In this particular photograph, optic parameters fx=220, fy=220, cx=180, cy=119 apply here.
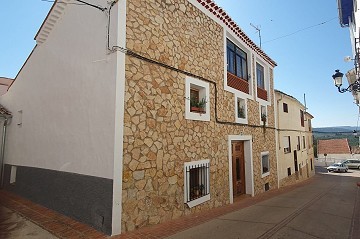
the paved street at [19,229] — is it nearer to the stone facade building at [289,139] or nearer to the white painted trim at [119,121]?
the white painted trim at [119,121]

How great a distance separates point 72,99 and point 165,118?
9.34ft

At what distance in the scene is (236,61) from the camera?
419 inches

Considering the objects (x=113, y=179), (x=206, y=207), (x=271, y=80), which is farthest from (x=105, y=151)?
(x=271, y=80)

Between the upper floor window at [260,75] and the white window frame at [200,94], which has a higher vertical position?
the upper floor window at [260,75]

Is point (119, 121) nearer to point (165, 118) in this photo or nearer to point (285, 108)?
point (165, 118)

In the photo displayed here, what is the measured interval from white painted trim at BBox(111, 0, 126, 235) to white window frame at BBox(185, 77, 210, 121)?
7.75ft

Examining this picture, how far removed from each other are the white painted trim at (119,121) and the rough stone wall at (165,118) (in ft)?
0.46

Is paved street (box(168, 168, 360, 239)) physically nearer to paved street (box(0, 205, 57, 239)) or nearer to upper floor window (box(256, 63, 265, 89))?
paved street (box(0, 205, 57, 239))

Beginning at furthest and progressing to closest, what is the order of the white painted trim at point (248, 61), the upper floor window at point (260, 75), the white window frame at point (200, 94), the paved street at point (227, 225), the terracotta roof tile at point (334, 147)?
the terracotta roof tile at point (334, 147) < the upper floor window at point (260, 75) < the white painted trim at point (248, 61) < the white window frame at point (200, 94) < the paved street at point (227, 225)

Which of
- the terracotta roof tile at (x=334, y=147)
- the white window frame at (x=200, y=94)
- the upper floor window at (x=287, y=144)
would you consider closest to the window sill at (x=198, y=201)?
the white window frame at (x=200, y=94)

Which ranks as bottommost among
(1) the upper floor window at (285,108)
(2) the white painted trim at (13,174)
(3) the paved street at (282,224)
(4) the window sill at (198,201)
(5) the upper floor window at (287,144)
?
(3) the paved street at (282,224)

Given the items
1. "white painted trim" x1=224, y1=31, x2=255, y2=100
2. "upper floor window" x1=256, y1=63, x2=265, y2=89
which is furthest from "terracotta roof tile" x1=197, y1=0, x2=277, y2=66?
"upper floor window" x1=256, y1=63, x2=265, y2=89

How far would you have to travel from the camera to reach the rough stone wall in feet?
17.1

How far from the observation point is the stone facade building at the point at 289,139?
49.4 ft
